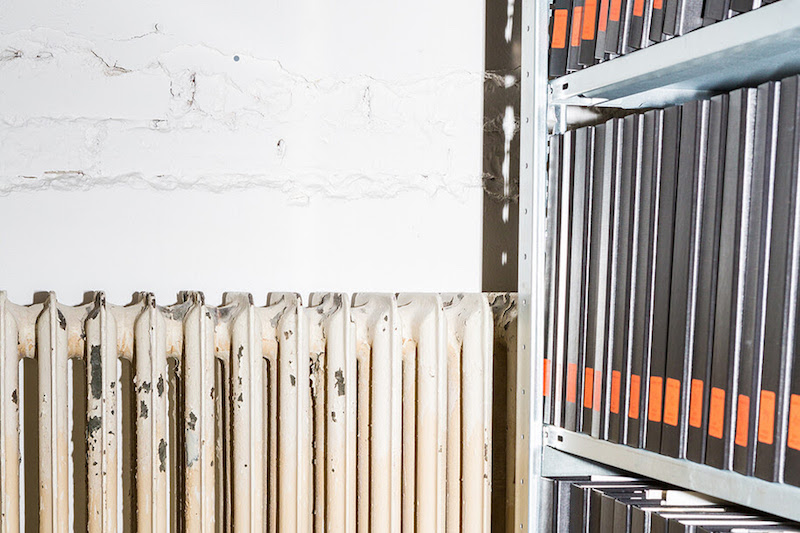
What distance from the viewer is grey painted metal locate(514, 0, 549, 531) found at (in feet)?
3.28

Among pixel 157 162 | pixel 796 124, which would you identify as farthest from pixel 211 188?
pixel 796 124

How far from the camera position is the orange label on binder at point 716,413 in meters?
0.77

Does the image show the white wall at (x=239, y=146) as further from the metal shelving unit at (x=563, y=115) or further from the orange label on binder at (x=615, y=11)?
the orange label on binder at (x=615, y=11)

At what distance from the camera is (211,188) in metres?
1.57

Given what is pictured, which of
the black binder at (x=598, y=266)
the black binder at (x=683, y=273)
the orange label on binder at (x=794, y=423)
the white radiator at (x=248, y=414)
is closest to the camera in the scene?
the orange label on binder at (x=794, y=423)

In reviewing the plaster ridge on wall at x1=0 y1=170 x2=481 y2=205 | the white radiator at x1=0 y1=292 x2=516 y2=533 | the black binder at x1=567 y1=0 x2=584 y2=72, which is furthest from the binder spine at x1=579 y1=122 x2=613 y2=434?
the plaster ridge on wall at x1=0 y1=170 x2=481 y2=205

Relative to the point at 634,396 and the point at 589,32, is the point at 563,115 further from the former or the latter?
the point at 634,396

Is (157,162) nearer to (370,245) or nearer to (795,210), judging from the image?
(370,245)

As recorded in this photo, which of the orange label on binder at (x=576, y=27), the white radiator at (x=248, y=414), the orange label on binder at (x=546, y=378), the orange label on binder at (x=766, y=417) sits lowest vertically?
the white radiator at (x=248, y=414)

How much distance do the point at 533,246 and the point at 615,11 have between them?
30cm

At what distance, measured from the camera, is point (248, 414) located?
146 centimetres

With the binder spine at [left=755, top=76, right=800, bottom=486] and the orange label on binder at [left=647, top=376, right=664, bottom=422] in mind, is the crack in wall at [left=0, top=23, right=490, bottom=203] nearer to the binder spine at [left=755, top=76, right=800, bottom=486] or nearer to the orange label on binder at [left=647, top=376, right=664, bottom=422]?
the orange label on binder at [left=647, top=376, right=664, bottom=422]

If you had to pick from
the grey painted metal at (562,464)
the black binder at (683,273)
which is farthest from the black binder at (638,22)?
the grey painted metal at (562,464)

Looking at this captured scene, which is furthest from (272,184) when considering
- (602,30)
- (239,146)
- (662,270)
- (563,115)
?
(662,270)
